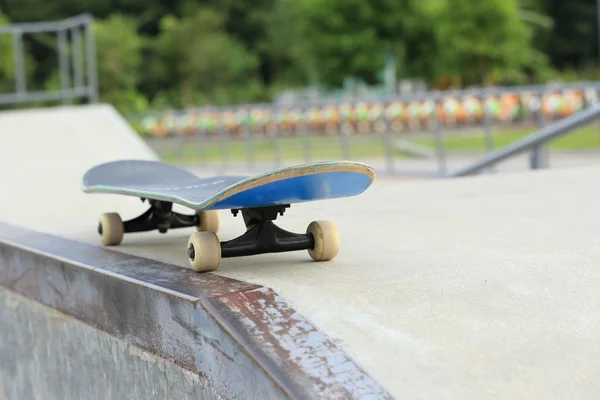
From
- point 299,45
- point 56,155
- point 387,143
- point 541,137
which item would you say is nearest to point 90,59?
point 56,155

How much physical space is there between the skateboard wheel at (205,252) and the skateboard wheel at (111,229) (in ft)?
3.38

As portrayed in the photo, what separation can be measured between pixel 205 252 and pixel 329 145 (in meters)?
10.1

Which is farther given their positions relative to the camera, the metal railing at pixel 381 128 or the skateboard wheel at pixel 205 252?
the metal railing at pixel 381 128

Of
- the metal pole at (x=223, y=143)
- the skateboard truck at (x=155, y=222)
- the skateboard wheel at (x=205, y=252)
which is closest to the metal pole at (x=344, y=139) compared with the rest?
the metal pole at (x=223, y=143)

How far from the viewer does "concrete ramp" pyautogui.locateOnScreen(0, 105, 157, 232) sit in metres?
6.57

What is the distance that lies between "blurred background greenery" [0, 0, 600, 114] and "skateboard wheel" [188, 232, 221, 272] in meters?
30.2

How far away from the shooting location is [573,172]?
673 cm

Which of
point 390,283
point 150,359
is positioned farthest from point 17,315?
point 390,283

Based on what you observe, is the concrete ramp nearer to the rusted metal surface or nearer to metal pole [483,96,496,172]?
the rusted metal surface

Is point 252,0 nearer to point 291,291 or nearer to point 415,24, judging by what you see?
point 415,24

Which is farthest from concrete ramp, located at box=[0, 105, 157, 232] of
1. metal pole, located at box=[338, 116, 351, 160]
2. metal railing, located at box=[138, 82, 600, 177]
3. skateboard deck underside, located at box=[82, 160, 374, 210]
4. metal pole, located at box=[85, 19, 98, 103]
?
metal railing, located at box=[138, 82, 600, 177]

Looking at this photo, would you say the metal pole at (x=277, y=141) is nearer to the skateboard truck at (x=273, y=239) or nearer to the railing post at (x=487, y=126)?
the railing post at (x=487, y=126)

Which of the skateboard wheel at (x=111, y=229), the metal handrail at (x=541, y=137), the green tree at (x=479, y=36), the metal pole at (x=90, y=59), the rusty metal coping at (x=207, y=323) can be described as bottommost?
the rusty metal coping at (x=207, y=323)

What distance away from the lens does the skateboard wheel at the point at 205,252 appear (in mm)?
3193
